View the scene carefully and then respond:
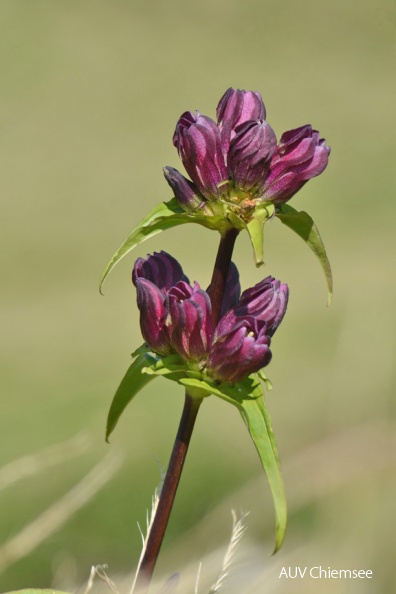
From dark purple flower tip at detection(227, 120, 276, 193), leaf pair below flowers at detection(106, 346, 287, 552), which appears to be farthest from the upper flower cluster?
leaf pair below flowers at detection(106, 346, 287, 552)

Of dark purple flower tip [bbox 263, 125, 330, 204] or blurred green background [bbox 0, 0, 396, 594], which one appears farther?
blurred green background [bbox 0, 0, 396, 594]

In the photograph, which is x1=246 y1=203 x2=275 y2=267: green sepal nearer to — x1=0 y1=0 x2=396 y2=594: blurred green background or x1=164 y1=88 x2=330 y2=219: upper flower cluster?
x1=164 y1=88 x2=330 y2=219: upper flower cluster

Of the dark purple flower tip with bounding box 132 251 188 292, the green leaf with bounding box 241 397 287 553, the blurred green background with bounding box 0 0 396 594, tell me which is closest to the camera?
the green leaf with bounding box 241 397 287 553

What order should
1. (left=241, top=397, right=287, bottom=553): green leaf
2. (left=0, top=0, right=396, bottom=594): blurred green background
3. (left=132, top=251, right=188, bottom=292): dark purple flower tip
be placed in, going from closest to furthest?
(left=241, top=397, right=287, bottom=553): green leaf → (left=132, top=251, right=188, bottom=292): dark purple flower tip → (left=0, top=0, right=396, bottom=594): blurred green background

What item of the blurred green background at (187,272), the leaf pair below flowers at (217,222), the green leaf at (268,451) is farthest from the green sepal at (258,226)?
the blurred green background at (187,272)

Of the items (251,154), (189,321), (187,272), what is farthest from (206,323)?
(187,272)

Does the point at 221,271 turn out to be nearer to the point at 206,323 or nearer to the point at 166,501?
the point at 206,323

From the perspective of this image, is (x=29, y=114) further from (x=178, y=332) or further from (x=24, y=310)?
(x=178, y=332)
